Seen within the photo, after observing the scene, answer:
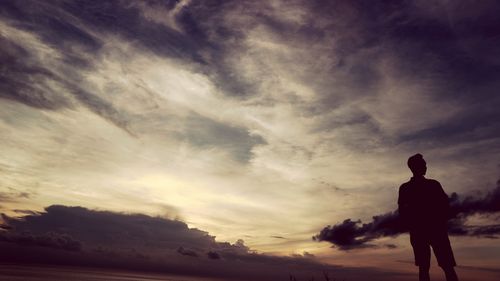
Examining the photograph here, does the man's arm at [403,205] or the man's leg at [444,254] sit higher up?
the man's arm at [403,205]

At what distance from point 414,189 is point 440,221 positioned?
823 mm

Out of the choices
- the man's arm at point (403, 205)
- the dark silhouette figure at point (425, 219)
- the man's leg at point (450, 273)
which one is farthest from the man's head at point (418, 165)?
the man's leg at point (450, 273)

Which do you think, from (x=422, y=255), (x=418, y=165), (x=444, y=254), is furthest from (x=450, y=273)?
(x=418, y=165)

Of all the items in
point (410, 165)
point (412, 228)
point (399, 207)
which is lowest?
point (412, 228)

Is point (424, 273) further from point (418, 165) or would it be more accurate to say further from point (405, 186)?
point (418, 165)

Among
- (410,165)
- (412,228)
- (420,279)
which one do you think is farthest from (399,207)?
(420,279)

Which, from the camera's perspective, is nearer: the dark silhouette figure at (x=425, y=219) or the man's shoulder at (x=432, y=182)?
the dark silhouette figure at (x=425, y=219)

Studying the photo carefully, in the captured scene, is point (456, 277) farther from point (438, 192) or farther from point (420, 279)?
point (438, 192)

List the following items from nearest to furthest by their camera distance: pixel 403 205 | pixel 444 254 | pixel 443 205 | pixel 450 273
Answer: pixel 450 273, pixel 444 254, pixel 443 205, pixel 403 205

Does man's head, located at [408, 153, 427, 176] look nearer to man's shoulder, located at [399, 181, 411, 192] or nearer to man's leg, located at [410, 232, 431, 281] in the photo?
man's shoulder, located at [399, 181, 411, 192]

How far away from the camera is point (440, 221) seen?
6.97 metres

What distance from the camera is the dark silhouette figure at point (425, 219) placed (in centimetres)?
682

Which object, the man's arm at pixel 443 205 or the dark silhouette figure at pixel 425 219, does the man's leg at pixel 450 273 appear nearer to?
the dark silhouette figure at pixel 425 219

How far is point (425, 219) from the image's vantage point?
705cm
